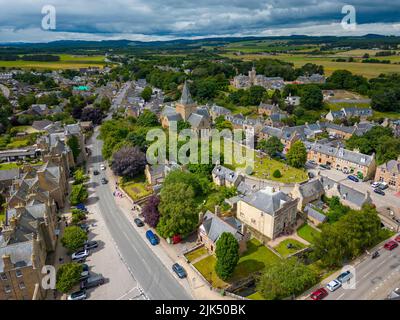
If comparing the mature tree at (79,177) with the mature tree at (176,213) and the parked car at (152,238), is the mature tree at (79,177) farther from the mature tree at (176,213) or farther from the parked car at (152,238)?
the mature tree at (176,213)

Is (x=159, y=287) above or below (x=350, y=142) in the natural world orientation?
below

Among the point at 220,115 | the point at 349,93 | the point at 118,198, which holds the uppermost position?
the point at 349,93

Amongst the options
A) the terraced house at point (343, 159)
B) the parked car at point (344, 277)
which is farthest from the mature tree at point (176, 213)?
the terraced house at point (343, 159)

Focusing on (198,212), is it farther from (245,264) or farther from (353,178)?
(353,178)

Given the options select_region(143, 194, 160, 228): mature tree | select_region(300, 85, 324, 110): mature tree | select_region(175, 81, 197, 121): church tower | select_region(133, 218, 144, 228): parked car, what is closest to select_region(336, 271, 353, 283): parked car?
select_region(143, 194, 160, 228): mature tree
